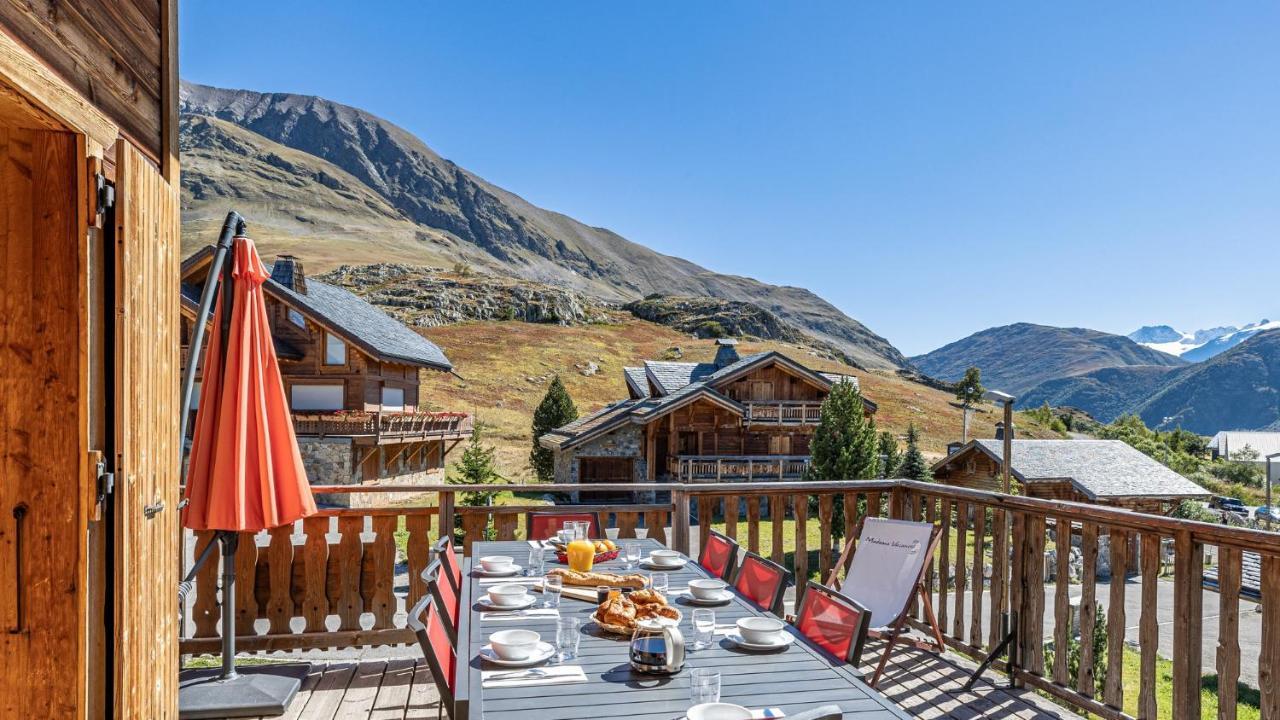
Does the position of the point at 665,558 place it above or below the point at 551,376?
above

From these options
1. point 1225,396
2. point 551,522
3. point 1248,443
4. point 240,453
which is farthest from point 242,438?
point 1225,396

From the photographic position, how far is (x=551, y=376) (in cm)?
4562

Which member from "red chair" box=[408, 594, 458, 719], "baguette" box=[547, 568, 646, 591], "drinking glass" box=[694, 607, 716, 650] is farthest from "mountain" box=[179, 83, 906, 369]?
"drinking glass" box=[694, 607, 716, 650]

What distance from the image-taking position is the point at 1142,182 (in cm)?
4466

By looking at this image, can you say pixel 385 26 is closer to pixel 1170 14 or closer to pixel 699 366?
pixel 699 366

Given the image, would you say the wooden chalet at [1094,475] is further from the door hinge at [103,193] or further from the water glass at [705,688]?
the door hinge at [103,193]

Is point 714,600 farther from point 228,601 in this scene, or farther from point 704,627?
point 228,601

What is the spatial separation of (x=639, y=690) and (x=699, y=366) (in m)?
23.7

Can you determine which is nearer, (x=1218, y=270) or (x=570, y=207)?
(x=1218, y=270)

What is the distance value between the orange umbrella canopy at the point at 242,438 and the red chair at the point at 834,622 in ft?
7.68

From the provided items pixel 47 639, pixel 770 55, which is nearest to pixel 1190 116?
pixel 770 55

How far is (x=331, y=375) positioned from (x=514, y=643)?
20003mm

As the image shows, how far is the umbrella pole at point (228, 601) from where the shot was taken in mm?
3636

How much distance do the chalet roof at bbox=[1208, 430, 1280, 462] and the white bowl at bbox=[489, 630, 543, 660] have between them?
66214mm
